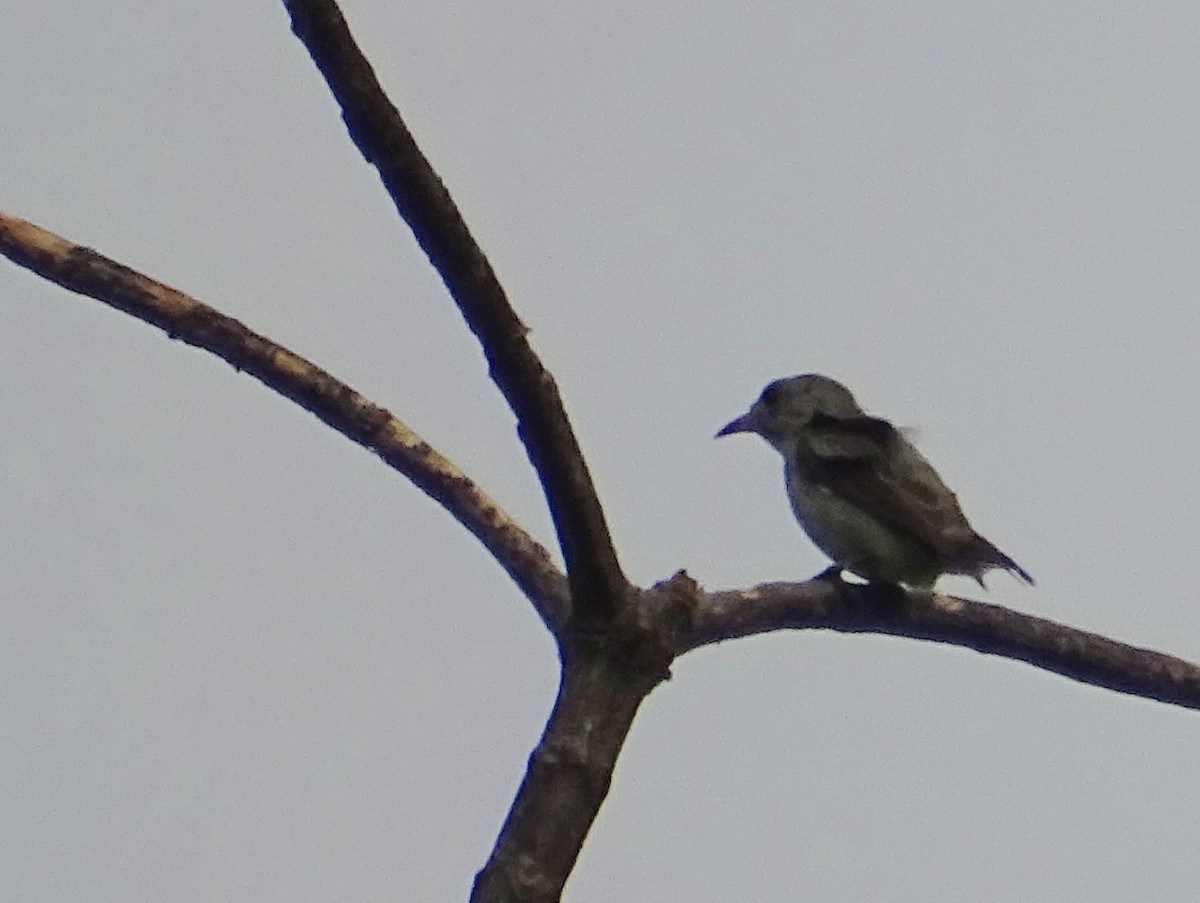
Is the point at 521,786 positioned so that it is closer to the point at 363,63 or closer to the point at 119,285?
the point at 363,63

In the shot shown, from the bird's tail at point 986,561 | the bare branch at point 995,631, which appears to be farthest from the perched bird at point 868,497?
the bare branch at point 995,631

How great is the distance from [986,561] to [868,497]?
0.55 metres

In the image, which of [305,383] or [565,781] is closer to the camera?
[565,781]

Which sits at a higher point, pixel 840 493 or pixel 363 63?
pixel 840 493

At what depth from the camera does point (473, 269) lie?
3260mm

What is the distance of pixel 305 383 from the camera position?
14.3 feet

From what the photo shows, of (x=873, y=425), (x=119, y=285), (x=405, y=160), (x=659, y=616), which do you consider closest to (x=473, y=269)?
(x=405, y=160)

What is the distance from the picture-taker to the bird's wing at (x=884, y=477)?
5.98m

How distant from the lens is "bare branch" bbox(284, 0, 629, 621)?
10.1 feet

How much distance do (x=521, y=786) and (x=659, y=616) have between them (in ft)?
1.82

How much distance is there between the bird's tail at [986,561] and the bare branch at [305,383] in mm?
2342

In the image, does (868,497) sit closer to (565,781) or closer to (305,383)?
(305,383)

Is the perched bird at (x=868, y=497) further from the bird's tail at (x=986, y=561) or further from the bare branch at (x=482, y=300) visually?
the bare branch at (x=482, y=300)

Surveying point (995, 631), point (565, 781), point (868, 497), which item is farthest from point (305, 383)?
point (868, 497)
